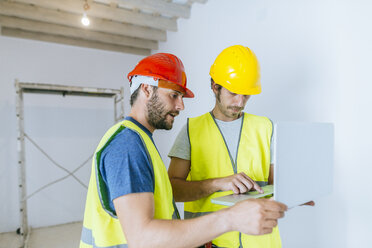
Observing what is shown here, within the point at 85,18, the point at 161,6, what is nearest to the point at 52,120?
the point at 85,18

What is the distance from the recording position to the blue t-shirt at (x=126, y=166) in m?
0.74

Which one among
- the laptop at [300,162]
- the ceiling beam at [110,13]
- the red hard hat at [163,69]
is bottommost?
the laptop at [300,162]

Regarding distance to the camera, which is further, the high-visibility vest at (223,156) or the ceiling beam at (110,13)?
the ceiling beam at (110,13)

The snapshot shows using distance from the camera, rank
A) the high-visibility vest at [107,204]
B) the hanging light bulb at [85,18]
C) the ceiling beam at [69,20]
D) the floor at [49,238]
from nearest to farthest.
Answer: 1. the high-visibility vest at [107,204]
2. the hanging light bulb at [85,18]
3. the ceiling beam at [69,20]
4. the floor at [49,238]

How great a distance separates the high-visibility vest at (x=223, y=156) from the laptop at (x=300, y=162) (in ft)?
0.92

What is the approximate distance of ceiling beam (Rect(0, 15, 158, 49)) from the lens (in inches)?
137

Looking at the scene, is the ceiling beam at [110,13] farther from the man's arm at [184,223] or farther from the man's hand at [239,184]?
the man's arm at [184,223]

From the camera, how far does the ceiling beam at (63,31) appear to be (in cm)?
349

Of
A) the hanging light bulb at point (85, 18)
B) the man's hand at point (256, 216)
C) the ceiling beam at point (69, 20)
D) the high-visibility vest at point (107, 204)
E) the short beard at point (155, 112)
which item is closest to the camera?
the man's hand at point (256, 216)

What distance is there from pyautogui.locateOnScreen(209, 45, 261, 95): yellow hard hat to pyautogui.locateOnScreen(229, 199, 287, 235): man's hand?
71 cm

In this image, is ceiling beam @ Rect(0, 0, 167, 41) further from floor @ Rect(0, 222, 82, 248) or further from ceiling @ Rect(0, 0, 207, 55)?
floor @ Rect(0, 222, 82, 248)

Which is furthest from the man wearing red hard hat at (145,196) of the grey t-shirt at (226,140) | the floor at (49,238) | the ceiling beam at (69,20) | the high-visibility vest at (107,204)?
the floor at (49,238)

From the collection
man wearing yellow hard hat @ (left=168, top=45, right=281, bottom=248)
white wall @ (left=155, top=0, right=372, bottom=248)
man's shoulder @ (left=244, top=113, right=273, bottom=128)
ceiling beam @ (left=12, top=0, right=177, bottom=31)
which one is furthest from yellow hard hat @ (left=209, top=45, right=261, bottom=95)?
ceiling beam @ (left=12, top=0, right=177, bottom=31)

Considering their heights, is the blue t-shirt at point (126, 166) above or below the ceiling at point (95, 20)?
below
